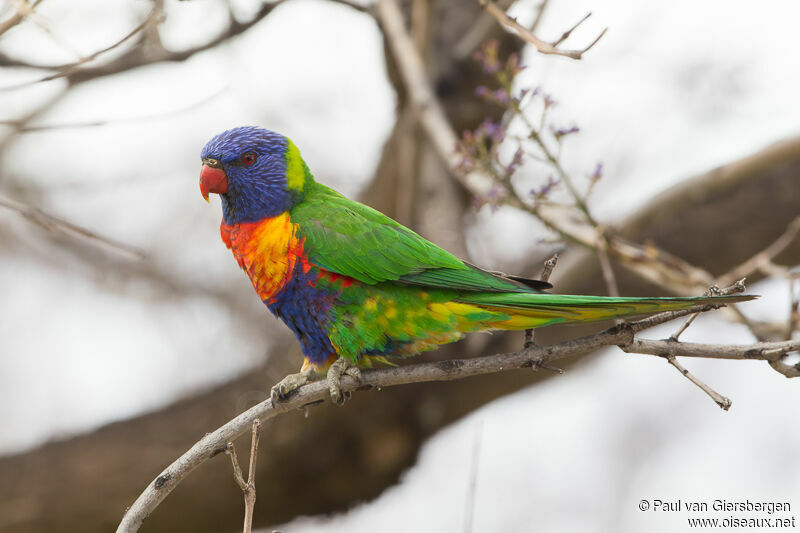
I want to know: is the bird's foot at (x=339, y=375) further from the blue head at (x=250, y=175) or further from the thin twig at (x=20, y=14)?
the thin twig at (x=20, y=14)

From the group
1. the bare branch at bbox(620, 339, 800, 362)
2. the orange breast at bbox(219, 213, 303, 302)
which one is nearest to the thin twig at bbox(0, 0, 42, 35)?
the orange breast at bbox(219, 213, 303, 302)

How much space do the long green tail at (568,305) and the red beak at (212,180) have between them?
931 mm

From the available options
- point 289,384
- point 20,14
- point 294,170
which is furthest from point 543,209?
point 20,14

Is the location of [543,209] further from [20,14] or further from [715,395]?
[20,14]

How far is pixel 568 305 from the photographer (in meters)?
2.06

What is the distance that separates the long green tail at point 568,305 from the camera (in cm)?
186

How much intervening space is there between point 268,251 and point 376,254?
0.36 m

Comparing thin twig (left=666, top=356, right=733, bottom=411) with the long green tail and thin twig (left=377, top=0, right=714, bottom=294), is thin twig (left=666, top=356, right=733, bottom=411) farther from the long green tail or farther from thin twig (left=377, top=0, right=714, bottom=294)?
thin twig (left=377, top=0, right=714, bottom=294)

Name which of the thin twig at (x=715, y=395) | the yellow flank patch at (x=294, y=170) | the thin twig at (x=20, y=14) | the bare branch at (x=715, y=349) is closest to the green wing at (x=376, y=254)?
the yellow flank patch at (x=294, y=170)

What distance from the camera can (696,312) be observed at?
1.96 m

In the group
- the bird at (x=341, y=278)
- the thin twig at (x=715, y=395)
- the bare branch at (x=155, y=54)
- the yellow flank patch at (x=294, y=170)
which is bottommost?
the thin twig at (x=715, y=395)

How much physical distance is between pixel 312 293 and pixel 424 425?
90.6 inches

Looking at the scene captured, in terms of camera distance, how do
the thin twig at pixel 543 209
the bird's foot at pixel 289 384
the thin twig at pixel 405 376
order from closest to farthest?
the thin twig at pixel 405 376 < the bird's foot at pixel 289 384 < the thin twig at pixel 543 209

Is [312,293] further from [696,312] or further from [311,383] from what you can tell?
[696,312]
